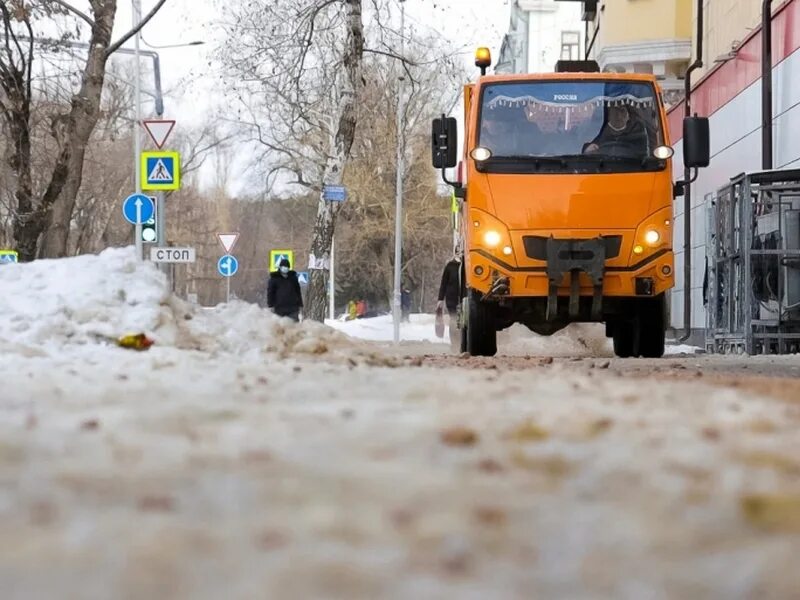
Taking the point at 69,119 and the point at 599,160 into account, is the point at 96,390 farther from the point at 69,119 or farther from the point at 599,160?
the point at 69,119

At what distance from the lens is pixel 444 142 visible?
425 inches

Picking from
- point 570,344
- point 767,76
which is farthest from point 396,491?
point 570,344

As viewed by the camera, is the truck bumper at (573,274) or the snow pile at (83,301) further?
the truck bumper at (573,274)

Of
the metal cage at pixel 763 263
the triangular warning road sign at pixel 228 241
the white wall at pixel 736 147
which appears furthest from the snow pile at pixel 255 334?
the triangular warning road sign at pixel 228 241

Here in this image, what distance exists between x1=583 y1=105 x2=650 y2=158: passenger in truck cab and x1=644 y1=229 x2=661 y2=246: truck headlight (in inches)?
30.6

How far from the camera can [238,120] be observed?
117 ft

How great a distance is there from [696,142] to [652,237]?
3.98ft

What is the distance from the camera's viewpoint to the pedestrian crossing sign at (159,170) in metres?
16.6

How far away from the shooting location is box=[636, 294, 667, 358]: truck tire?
449 inches

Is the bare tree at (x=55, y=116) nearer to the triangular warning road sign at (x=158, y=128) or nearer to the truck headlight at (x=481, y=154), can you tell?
the triangular warning road sign at (x=158, y=128)

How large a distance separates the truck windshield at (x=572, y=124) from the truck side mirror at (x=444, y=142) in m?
0.38

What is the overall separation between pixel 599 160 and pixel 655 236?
0.93 m

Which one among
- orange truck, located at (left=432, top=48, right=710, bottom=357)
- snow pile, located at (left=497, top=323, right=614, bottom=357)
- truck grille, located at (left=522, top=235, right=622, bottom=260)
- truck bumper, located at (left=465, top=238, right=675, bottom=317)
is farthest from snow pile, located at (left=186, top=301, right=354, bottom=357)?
snow pile, located at (left=497, top=323, right=614, bottom=357)

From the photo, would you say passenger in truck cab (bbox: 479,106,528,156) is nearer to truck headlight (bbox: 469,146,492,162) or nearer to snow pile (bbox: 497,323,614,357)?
truck headlight (bbox: 469,146,492,162)
